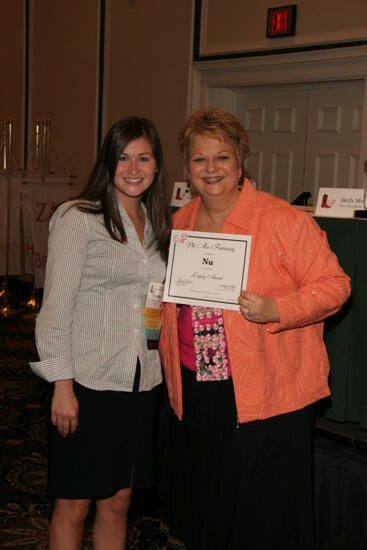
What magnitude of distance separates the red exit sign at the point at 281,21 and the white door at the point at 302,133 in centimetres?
52

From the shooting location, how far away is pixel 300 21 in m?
5.34

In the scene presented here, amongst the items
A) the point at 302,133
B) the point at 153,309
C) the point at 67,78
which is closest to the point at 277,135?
the point at 302,133

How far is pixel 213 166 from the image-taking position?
6.40 ft

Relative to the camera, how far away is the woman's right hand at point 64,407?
1.91 metres

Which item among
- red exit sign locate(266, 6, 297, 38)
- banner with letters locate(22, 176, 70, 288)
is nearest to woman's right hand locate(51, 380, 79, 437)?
red exit sign locate(266, 6, 297, 38)

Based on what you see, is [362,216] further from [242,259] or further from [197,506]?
[197,506]

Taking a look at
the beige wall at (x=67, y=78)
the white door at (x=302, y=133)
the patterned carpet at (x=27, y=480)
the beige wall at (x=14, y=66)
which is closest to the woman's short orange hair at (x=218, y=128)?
the patterned carpet at (x=27, y=480)

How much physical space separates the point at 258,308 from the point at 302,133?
4380 mm

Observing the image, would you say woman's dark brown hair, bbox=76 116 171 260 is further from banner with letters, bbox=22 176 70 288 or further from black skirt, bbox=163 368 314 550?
banner with letters, bbox=22 176 70 288

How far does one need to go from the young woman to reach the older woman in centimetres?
13

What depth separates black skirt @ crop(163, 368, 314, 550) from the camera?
1993 mm

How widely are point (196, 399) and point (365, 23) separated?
12.9 feet

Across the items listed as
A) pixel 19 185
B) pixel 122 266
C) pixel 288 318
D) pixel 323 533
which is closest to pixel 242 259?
pixel 288 318

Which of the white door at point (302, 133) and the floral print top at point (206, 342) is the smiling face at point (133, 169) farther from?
the white door at point (302, 133)
